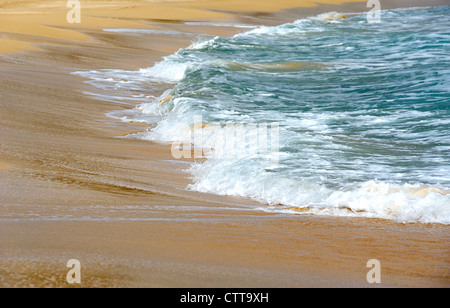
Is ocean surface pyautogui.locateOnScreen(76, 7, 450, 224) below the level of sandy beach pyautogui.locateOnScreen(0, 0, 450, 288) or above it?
above

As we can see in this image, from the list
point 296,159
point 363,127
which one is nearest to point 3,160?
point 296,159

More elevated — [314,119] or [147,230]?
[314,119]

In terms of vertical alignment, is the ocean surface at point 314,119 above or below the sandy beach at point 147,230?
above

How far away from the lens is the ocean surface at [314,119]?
18.3 ft

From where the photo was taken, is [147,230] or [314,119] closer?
[147,230]

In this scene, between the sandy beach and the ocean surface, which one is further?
the ocean surface

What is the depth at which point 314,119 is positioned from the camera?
927cm

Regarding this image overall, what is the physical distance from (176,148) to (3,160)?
2427 mm

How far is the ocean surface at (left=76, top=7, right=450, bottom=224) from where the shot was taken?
5582mm

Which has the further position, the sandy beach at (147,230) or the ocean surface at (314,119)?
the ocean surface at (314,119)

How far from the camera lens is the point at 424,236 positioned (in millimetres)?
4605
